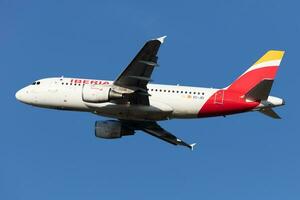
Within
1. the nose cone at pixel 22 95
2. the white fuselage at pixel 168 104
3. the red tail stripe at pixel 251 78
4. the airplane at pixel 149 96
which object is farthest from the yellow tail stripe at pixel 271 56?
the nose cone at pixel 22 95

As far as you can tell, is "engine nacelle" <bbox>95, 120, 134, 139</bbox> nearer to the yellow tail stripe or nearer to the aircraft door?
the aircraft door

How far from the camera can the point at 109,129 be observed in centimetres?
6669

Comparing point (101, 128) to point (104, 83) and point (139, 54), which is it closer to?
point (104, 83)

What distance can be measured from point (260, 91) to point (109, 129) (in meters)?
16.8

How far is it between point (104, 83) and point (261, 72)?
15.2 meters

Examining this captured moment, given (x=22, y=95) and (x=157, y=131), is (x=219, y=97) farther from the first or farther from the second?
(x=22, y=95)

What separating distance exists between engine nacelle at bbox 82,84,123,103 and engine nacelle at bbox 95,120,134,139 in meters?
7.59

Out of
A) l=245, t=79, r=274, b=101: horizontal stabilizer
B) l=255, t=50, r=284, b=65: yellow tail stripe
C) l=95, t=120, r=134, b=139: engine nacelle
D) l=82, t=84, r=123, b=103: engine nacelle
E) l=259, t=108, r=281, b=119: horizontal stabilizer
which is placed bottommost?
l=95, t=120, r=134, b=139: engine nacelle

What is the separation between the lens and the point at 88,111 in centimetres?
6350

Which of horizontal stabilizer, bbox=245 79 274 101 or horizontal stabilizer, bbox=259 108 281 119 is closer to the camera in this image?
horizontal stabilizer, bbox=245 79 274 101

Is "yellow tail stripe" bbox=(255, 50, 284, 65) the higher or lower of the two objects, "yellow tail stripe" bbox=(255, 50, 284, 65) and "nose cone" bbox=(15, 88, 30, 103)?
the higher

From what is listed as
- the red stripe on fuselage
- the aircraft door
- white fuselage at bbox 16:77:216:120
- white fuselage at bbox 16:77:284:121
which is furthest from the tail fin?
white fuselage at bbox 16:77:216:120

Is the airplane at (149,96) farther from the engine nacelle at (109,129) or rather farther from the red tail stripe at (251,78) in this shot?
the engine nacelle at (109,129)

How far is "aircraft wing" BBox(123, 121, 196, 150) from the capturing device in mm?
67625
